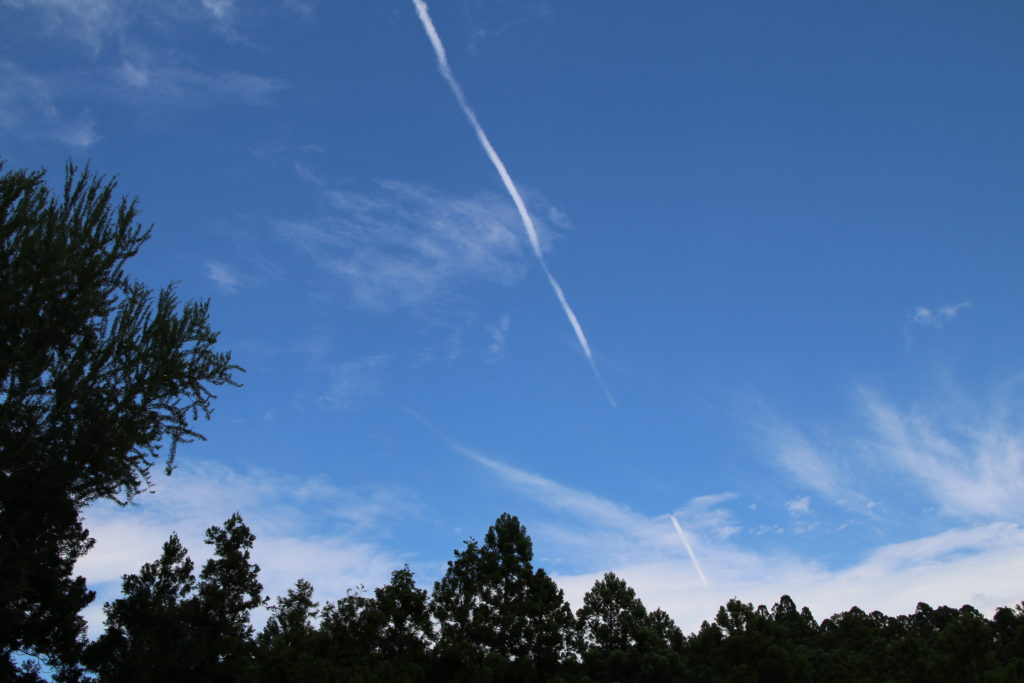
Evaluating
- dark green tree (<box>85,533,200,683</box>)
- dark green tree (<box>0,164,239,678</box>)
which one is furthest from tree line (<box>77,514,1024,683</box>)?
dark green tree (<box>0,164,239,678</box>)

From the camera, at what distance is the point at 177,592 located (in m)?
37.4

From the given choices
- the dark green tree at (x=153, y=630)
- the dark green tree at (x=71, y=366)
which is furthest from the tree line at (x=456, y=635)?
the dark green tree at (x=71, y=366)

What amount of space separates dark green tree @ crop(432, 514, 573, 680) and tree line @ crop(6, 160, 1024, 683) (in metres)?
0.09

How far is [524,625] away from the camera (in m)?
35.6

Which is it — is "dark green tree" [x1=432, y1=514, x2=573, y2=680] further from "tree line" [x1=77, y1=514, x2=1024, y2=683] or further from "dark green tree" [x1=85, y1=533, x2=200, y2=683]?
"dark green tree" [x1=85, y1=533, x2=200, y2=683]

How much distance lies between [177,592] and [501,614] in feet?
61.3

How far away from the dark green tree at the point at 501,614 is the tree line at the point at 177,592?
0.30 feet

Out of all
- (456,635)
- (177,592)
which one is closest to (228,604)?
(177,592)

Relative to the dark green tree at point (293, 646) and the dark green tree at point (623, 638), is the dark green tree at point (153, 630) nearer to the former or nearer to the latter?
the dark green tree at point (293, 646)

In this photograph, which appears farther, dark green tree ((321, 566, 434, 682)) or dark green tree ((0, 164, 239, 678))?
dark green tree ((321, 566, 434, 682))

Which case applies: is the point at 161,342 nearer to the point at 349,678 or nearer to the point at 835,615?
the point at 349,678

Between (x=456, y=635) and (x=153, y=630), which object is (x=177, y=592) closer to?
Result: (x=153, y=630)

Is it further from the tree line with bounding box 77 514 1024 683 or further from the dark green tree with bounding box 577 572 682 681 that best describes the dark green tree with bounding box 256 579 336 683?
the dark green tree with bounding box 577 572 682 681

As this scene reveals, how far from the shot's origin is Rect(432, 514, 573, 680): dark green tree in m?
33.9
